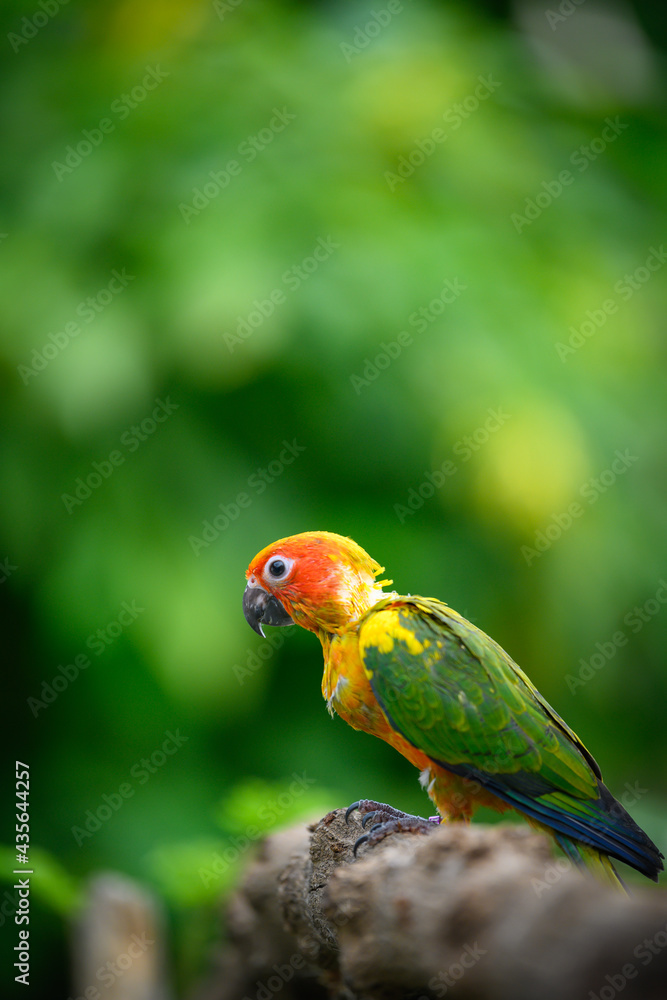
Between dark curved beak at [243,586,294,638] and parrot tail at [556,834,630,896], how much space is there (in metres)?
1.14

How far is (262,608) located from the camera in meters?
3.04

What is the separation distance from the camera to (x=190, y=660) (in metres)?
4.78

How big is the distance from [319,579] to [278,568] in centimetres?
16

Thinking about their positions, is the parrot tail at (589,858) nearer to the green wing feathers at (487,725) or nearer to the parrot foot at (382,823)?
the green wing feathers at (487,725)

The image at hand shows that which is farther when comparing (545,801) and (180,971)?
(180,971)

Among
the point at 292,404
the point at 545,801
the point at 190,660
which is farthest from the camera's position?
the point at 292,404

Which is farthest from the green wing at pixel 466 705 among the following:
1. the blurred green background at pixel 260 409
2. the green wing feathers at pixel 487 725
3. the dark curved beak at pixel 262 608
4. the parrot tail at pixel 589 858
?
the blurred green background at pixel 260 409

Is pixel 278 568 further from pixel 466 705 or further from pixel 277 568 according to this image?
pixel 466 705

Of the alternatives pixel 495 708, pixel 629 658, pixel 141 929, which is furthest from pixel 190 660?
pixel 629 658

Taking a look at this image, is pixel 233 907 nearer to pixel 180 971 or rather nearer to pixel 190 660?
pixel 180 971

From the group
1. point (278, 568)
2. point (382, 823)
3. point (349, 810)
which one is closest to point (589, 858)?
point (382, 823)

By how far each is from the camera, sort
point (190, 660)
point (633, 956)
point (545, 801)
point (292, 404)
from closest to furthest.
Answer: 1. point (633, 956)
2. point (545, 801)
3. point (190, 660)
4. point (292, 404)

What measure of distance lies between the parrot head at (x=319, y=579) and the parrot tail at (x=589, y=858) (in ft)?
3.03

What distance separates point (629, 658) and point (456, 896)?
4.60 meters
